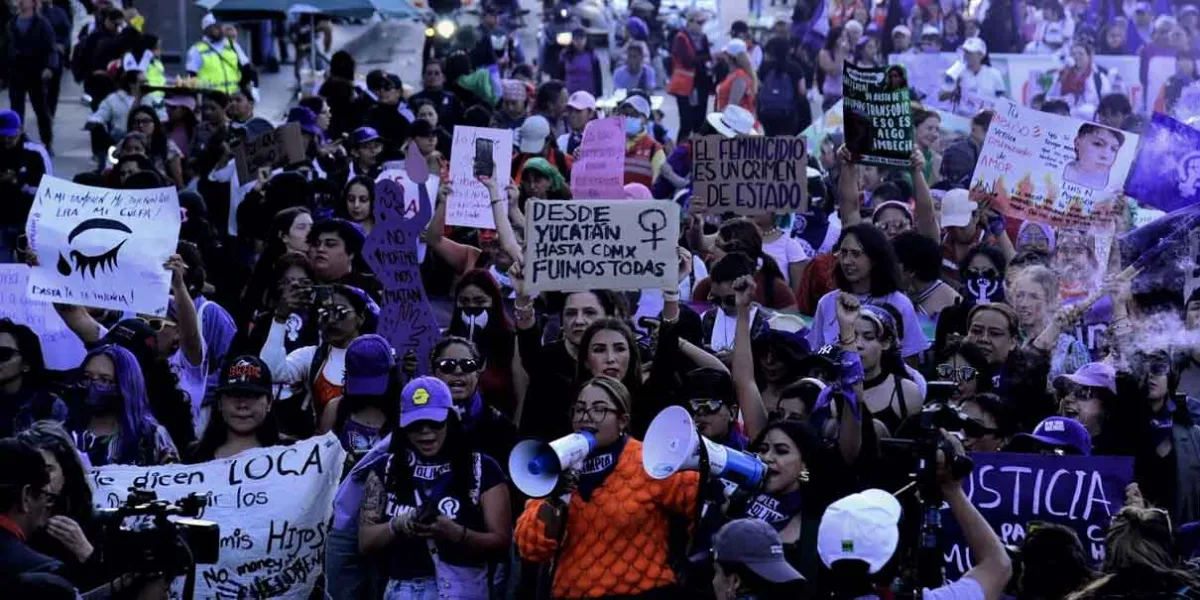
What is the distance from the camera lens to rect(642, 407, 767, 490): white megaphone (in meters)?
6.65

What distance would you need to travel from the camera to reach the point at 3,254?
12.9 m

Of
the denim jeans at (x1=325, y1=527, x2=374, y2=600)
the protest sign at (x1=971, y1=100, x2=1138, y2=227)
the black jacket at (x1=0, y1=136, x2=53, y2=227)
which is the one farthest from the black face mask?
the black jacket at (x1=0, y1=136, x2=53, y2=227)

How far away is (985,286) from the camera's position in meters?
10.3

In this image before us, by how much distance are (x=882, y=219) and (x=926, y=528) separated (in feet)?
15.5

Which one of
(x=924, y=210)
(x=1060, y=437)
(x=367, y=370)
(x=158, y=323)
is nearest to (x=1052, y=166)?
(x=924, y=210)

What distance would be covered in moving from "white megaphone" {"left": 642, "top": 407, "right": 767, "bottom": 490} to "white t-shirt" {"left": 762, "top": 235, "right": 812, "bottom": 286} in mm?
4226

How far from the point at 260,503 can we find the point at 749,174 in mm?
4120

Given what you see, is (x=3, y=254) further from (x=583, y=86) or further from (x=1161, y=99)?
(x=1161, y=99)

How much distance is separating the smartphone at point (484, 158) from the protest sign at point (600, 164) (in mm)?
665

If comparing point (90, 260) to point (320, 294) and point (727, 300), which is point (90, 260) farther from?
point (727, 300)

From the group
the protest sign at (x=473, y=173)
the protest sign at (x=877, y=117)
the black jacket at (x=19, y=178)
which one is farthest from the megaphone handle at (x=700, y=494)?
the black jacket at (x=19, y=178)

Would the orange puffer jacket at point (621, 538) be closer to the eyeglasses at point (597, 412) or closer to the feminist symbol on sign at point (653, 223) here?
the eyeglasses at point (597, 412)

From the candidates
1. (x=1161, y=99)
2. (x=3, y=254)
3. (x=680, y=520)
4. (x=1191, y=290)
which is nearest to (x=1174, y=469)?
(x=1191, y=290)

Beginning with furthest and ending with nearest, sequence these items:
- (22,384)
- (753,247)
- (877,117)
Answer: (877,117)
(753,247)
(22,384)
